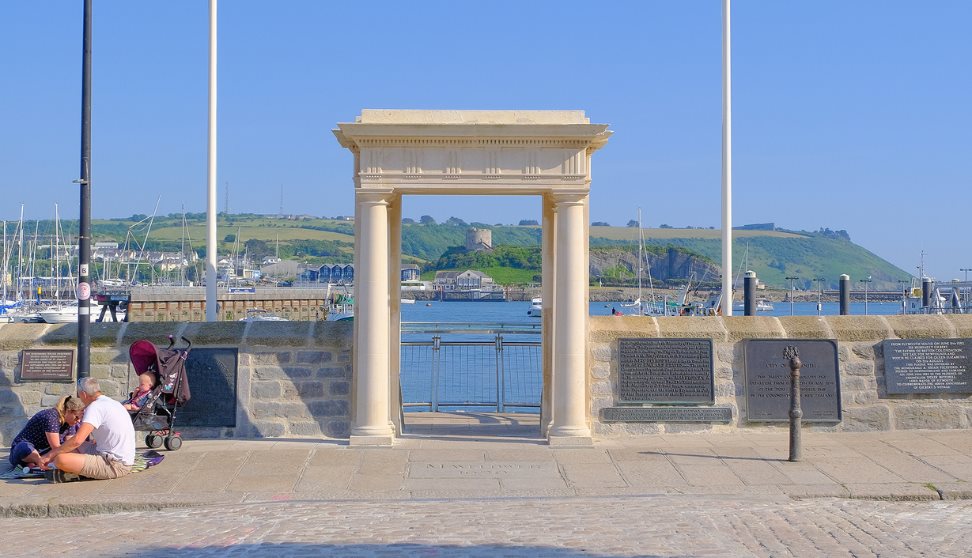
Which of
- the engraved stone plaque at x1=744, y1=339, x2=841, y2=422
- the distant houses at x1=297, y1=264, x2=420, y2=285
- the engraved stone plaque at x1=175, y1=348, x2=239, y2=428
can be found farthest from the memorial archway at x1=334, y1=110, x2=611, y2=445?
the distant houses at x1=297, y1=264, x2=420, y2=285

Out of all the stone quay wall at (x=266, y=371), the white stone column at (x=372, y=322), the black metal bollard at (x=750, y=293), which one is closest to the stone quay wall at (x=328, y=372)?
the stone quay wall at (x=266, y=371)

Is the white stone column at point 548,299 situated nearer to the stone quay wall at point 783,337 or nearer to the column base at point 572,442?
the stone quay wall at point 783,337

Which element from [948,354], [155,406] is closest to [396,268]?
[155,406]

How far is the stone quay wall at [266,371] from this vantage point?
45.5 feet

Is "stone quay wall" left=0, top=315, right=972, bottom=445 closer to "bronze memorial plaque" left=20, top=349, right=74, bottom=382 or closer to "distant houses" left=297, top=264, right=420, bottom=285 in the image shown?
"bronze memorial plaque" left=20, top=349, right=74, bottom=382

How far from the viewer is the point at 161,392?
1279cm

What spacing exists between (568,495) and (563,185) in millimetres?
4149

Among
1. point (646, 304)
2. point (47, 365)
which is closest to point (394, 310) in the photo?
point (47, 365)

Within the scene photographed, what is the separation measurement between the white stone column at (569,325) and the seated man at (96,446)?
504 cm

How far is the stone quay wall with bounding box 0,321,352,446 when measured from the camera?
13.9 meters

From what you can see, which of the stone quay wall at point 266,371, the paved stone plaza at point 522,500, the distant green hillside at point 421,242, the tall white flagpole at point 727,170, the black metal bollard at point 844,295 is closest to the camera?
the paved stone plaza at point 522,500

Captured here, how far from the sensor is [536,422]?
15.9 metres

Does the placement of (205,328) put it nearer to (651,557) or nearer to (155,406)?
(155,406)

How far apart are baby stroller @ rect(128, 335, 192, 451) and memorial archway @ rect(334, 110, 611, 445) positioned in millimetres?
2140
